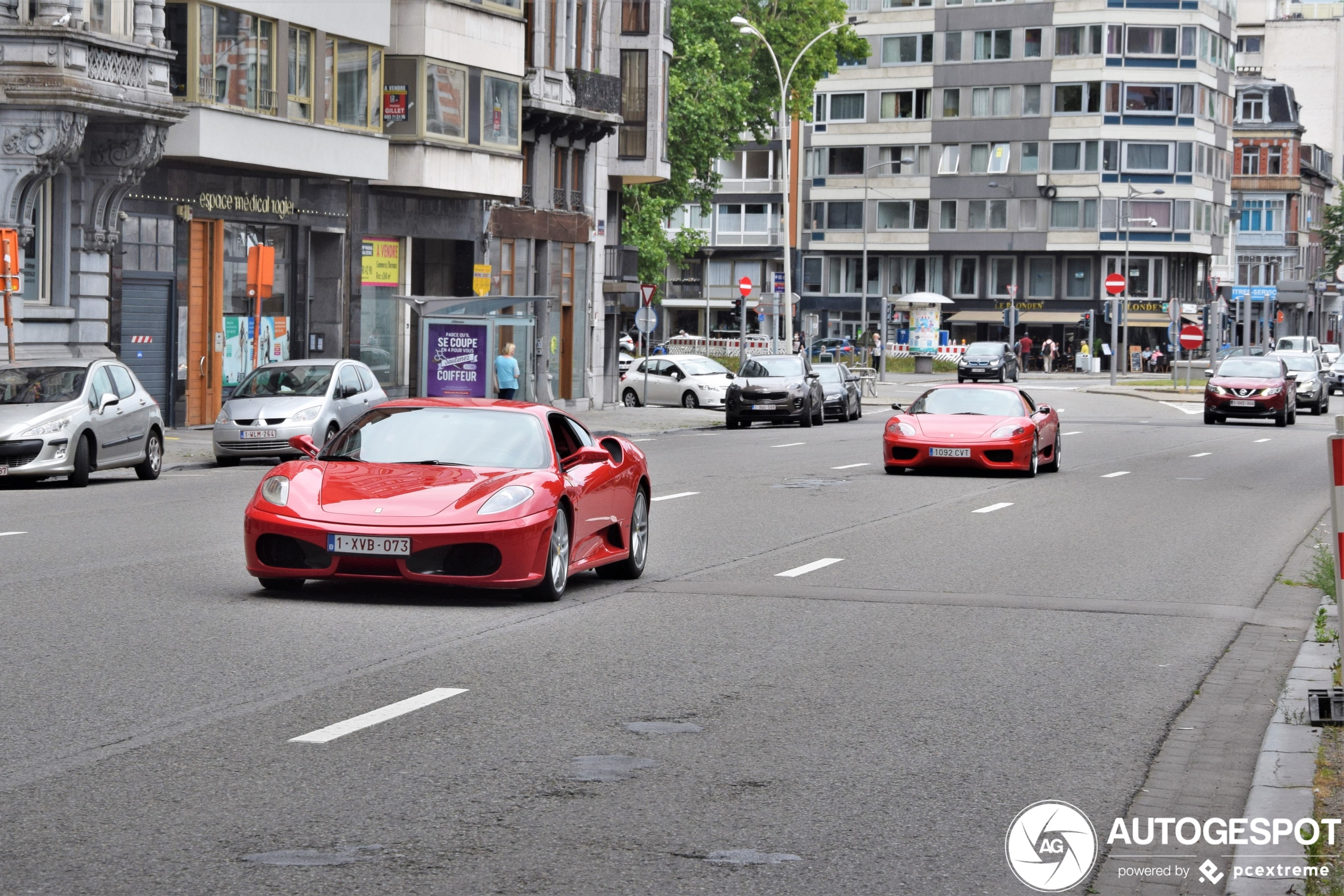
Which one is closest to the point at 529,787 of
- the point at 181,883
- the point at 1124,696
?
the point at 181,883

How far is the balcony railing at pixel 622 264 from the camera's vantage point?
56.2m

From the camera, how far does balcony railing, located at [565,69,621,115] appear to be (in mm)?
51750

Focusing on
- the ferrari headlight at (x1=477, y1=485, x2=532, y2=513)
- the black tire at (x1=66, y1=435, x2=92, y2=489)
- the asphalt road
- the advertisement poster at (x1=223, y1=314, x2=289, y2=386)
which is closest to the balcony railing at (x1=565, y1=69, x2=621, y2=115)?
the advertisement poster at (x1=223, y1=314, x2=289, y2=386)

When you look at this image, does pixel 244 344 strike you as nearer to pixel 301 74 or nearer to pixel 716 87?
pixel 301 74

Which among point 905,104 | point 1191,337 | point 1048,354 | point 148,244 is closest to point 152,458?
point 148,244

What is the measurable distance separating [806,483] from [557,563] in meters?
12.7

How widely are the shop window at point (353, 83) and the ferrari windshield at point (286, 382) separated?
9.63 metres

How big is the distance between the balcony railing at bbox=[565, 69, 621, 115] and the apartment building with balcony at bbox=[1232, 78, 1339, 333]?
86.8m

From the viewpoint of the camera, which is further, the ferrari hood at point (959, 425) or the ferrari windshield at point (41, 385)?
the ferrari hood at point (959, 425)

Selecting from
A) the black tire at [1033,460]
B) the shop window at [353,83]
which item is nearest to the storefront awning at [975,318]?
the shop window at [353,83]

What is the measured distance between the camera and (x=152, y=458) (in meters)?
25.9

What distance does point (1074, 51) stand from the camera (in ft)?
337

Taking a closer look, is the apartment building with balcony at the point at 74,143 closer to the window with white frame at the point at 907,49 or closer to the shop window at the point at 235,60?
the shop window at the point at 235,60

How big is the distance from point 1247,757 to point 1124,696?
1548mm
